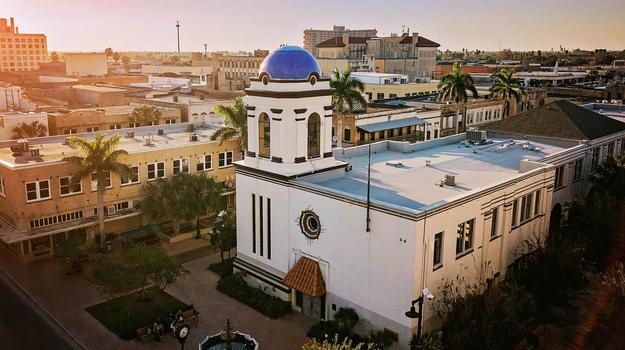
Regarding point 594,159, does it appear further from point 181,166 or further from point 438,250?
point 181,166

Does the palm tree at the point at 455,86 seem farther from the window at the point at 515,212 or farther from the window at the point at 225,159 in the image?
the window at the point at 515,212

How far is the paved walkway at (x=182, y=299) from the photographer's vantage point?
2852 cm

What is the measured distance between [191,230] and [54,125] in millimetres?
22685

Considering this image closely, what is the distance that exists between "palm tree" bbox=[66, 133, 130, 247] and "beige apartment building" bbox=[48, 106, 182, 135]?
20.3 meters

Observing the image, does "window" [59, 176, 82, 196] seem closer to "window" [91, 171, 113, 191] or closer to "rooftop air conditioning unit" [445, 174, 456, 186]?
"window" [91, 171, 113, 191]

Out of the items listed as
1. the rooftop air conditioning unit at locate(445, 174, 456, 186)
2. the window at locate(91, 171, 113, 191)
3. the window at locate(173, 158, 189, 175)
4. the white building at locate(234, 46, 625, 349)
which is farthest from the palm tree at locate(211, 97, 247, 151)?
the rooftop air conditioning unit at locate(445, 174, 456, 186)

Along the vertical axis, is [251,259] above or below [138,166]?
below

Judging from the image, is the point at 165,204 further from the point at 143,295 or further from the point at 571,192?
the point at 571,192

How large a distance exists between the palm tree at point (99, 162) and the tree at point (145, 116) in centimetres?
2130

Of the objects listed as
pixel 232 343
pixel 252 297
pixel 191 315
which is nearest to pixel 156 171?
pixel 252 297

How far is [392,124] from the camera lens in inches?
2350

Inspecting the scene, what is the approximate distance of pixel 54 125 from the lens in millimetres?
56312

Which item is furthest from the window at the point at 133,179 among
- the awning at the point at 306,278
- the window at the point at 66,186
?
the awning at the point at 306,278

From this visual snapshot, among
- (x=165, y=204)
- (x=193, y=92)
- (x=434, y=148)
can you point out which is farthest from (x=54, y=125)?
(x=434, y=148)
